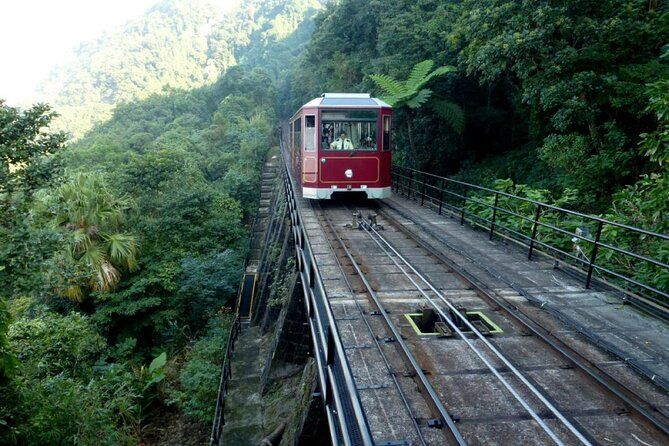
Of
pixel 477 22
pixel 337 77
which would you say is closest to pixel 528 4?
pixel 477 22

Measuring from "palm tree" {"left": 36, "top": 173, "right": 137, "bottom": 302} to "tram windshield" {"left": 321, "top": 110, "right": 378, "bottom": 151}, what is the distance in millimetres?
6670

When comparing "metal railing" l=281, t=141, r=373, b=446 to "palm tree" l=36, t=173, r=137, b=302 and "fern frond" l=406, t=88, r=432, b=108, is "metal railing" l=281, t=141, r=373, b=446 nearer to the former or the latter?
"palm tree" l=36, t=173, r=137, b=302

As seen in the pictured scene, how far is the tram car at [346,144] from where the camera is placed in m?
12.0

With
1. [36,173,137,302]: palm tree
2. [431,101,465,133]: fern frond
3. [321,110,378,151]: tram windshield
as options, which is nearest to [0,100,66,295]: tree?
[36,173,137,302]: palm tree

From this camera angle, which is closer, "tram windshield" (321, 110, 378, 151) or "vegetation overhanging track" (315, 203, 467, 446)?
"vegetation overhanging track" (315, 203, 467, 446)

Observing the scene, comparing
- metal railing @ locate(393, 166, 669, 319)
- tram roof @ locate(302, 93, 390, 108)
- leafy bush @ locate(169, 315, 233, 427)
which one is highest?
tram roof @ locate(302, 93, 390, 108)

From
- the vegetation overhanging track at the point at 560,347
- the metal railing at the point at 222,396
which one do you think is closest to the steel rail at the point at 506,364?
the vegetation overhanging track at the point at 560,347

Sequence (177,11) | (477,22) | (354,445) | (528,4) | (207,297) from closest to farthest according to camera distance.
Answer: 1. (354,445)
2. (528,4)
3. (477,22)
4. (207,297)
5. (177,11)

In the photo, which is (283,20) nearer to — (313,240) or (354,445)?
(313,240)

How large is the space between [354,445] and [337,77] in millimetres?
31234

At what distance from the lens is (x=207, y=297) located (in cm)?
1462

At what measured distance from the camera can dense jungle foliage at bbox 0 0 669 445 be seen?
7.23 metres

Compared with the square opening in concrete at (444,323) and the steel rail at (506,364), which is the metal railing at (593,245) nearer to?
the square opening in concrete at (444,323)

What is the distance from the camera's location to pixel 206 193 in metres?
17.3
